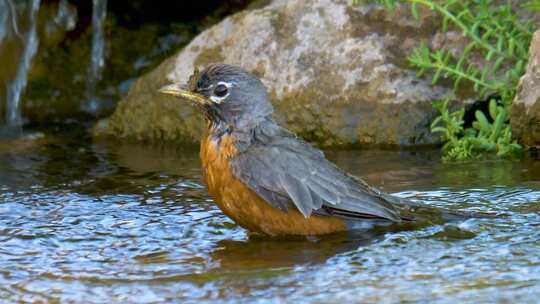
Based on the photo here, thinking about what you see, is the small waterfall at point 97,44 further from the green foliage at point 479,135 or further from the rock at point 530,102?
the rock at point 530,102

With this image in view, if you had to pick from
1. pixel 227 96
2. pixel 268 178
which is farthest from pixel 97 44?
pixel 268 178

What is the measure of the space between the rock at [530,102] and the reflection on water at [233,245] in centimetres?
23

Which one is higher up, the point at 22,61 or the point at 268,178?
the point at 22,61

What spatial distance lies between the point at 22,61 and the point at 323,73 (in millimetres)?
3472

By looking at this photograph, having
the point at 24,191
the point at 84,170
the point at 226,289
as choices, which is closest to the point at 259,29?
the point at 84,170

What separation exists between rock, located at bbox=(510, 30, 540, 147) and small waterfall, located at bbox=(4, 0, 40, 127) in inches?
189

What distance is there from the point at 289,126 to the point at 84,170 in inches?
64.2

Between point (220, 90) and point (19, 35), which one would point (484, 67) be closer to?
point (220, 90)

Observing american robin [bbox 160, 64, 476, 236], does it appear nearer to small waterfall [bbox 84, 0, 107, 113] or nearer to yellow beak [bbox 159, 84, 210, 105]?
yellow beak [bbox 159, 84, 210, 105]

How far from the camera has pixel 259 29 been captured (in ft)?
28.8

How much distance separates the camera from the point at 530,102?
7.21 metres

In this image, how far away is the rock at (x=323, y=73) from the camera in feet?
26.8

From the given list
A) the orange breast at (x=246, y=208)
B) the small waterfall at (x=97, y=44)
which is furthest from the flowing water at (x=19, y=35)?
the orange breast at (x=246, y=208)

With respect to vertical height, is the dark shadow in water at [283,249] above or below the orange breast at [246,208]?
below
